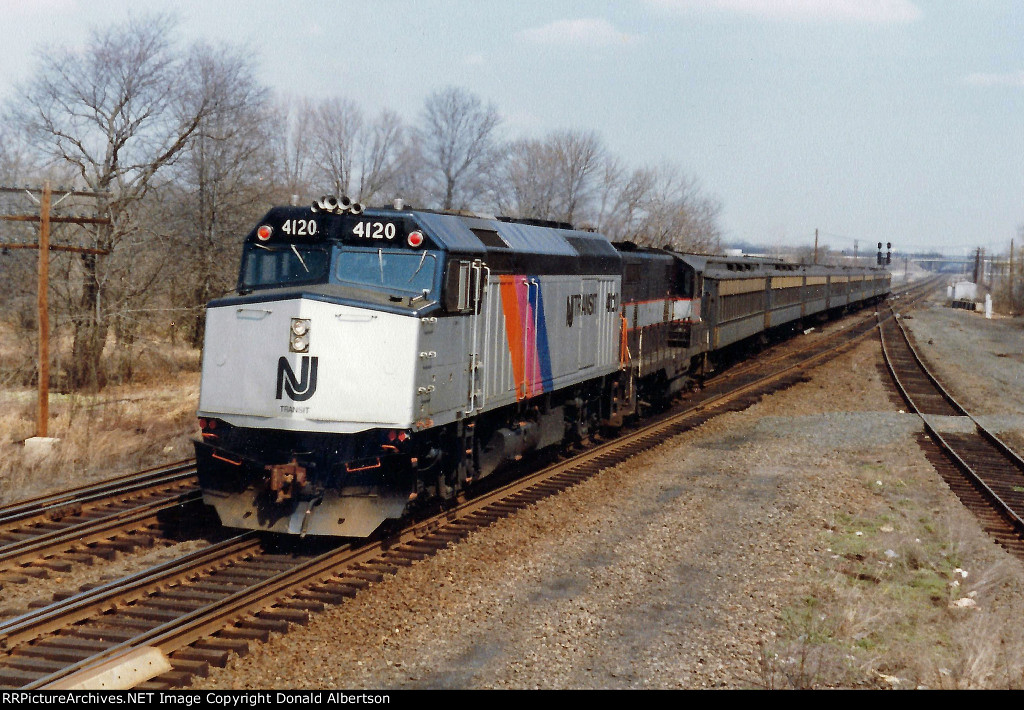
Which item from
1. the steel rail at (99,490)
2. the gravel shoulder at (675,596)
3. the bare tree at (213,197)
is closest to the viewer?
the gravel shoulder at (675,596)

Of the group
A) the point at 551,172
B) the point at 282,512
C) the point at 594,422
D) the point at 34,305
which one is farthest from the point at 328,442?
the point at 551,172

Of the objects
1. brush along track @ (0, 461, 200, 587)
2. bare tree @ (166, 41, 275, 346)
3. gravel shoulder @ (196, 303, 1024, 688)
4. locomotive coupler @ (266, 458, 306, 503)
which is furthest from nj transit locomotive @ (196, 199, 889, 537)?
bare tree @ (166, 41, 275, 346)

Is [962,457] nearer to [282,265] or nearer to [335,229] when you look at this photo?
[335,229]

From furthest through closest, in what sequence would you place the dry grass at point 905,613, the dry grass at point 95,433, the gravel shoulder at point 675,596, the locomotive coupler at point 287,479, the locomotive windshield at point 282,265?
the dry grass at point 95,433
the locomotive windshield at point 282,265
the locomotive coupler at point 287,479
the dry grass at point 905,613
the gravel shoulder at point 675,596

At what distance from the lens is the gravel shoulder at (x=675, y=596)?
287 inches

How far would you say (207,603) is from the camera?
829 cm

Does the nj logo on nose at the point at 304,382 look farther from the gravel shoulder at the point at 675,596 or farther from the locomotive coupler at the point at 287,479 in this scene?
the gravel shoulder at the point at 675,596

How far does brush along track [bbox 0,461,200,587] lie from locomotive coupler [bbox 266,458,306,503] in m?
1.96

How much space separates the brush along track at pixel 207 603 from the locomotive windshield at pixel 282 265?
111 inches

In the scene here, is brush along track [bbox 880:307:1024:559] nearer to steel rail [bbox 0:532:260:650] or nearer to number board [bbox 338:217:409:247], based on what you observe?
number board [bbox 338:217:409:247]

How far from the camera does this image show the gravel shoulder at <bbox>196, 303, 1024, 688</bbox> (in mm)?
7289

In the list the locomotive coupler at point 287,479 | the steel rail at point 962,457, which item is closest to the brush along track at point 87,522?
the locomotive coupler at point 287,479
